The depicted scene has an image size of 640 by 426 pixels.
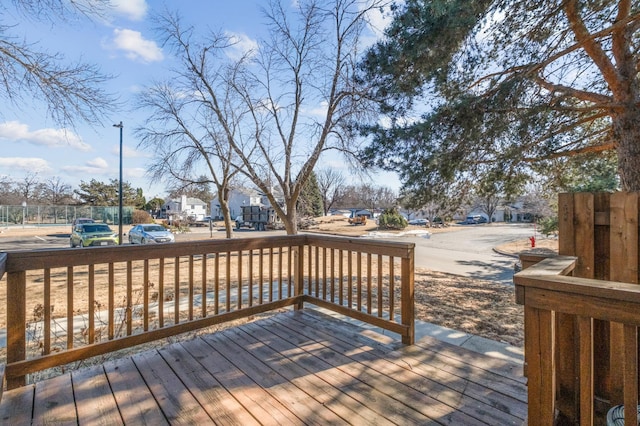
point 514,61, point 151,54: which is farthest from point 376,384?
point 151,54

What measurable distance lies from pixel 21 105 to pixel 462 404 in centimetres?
534

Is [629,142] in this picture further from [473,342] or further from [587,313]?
[587,313]

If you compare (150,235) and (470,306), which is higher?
(150,235)

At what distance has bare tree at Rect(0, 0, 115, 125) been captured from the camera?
355 centimetres

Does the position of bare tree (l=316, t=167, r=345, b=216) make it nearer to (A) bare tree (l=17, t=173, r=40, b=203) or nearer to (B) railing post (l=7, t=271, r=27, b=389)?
(A) bare tree (l=17, t=173, r=40, b=203)

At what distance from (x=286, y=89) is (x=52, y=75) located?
16.1 ft

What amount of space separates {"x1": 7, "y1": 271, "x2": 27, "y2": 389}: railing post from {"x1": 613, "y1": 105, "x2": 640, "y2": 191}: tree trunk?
6094 mm

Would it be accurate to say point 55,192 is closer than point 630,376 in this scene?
No

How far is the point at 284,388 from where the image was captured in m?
2.07

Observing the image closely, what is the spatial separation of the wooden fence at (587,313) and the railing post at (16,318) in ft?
9.05

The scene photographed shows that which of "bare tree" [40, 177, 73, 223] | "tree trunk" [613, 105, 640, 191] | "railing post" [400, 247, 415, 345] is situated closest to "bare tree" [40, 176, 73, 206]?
"bare tree" [40, 177, 73, 223]

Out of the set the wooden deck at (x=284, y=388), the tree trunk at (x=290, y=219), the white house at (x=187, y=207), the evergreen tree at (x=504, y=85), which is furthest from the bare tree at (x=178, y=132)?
the white house at (x=187, y=207)

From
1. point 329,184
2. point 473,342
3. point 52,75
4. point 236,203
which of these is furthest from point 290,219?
point 236,203

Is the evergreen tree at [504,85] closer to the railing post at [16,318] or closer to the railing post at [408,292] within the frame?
the railing post at [408,292]
